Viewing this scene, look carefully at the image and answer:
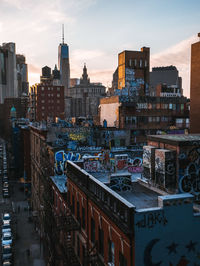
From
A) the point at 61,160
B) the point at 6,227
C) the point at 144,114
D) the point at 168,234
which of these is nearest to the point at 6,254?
the point at 6,227

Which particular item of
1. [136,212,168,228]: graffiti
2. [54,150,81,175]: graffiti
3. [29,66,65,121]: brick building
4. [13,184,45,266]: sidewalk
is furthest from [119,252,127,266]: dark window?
[29,66,65,121]: brick building

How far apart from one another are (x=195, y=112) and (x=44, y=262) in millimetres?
30720

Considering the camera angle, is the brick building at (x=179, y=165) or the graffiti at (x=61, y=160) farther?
the graffiti at (x=61, y=160)

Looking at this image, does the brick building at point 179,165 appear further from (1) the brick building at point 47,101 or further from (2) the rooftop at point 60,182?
(1) the brick building at point 47,101

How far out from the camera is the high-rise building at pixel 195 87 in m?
37.3

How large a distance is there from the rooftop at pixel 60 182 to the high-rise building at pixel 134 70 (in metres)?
51.7

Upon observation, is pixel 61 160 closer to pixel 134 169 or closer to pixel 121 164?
pixel 121 164

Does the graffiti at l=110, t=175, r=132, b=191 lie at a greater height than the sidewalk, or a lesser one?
greater

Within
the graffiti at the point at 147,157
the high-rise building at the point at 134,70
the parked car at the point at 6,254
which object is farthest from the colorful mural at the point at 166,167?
the high-rise building at the point at 134,70

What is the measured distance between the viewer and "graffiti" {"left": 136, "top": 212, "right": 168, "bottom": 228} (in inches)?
520

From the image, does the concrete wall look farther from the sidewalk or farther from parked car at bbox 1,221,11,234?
parked car at bbox 1,221,11,234

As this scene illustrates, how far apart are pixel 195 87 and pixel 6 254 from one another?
36672mm

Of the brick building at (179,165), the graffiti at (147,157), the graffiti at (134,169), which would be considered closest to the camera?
the brick building at (179,165)

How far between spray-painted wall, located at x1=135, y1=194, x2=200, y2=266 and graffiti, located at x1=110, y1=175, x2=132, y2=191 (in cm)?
536
